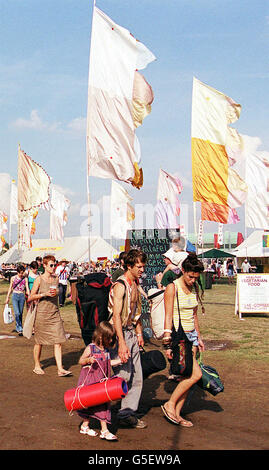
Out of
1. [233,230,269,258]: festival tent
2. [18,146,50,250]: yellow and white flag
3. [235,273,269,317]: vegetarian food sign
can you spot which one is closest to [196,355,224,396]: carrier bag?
[235,273,269,317]: vegetarian food sign

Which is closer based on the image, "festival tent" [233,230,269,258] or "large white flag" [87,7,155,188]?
"large white flag" [87,7,155,188]

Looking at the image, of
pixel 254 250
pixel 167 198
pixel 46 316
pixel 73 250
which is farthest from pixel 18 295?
pixel 73 250

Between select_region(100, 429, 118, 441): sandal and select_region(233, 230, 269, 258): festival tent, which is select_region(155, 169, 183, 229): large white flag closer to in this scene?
select_region(233, 230, 269, 258): festival tent

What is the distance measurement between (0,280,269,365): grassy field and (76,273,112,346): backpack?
3.29 metres

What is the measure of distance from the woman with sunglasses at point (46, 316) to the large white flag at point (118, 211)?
81.4 ft

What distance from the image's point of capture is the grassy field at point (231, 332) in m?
10.0

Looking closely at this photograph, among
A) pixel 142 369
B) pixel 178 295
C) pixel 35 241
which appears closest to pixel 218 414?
pixel 142 369

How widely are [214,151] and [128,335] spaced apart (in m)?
12.5

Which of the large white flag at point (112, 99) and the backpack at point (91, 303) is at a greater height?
the large white flag at point (112, 99)

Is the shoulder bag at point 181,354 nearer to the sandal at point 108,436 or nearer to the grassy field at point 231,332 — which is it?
the sandal at point 108,436

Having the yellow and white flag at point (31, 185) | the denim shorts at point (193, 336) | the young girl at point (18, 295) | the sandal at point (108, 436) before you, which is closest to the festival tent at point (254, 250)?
the yellow and white flag at point (31, 185)

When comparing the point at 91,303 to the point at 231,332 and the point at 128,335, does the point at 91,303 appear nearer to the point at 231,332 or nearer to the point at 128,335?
the point at 128,335

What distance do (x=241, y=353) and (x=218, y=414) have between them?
4017 mm

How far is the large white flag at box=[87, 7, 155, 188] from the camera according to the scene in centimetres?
1053
